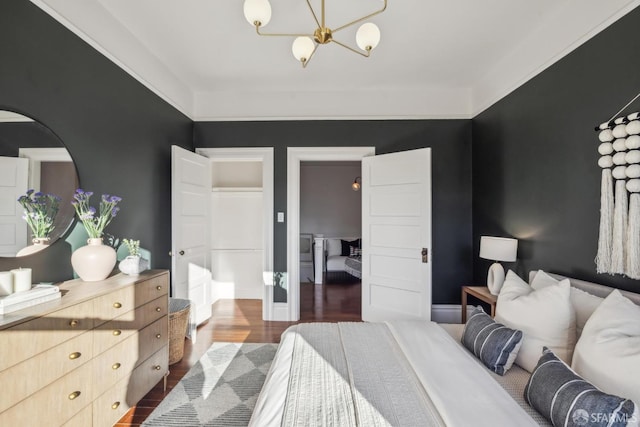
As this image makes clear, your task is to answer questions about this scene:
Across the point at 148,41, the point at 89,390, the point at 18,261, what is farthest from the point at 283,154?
the point at 89,390

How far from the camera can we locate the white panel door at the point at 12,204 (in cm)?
148

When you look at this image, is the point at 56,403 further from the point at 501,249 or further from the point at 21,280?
the point at 501,249

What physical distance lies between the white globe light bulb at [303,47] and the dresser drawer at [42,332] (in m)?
2.00

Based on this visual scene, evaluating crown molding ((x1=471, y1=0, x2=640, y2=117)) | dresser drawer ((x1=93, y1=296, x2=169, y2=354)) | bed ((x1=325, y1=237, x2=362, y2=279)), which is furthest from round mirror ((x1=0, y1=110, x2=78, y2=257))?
bed ((x1=325, y1=237, x2=362, y2=279))

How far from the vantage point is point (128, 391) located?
1.78m

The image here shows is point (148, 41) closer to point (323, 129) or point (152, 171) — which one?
point (152, 171)

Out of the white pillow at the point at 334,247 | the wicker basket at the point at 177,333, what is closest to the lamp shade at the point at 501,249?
the wicker basket at the point at 177,333

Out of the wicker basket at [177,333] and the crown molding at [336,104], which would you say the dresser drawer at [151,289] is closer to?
the wicker basket at [177,333]

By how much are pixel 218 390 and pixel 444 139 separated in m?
3.59

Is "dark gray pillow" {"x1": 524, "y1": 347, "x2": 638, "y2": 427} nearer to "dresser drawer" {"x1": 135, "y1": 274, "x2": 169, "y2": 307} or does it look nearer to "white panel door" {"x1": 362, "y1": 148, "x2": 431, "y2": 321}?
"white panel door" {"x1": 362, "y1": 148, "x2": 431, "y2": 321}

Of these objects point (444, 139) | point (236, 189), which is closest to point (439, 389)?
point (444, 139)

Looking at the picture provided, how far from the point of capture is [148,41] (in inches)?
102

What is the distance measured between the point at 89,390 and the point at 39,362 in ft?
1.26

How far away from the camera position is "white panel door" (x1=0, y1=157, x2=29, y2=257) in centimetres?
148
